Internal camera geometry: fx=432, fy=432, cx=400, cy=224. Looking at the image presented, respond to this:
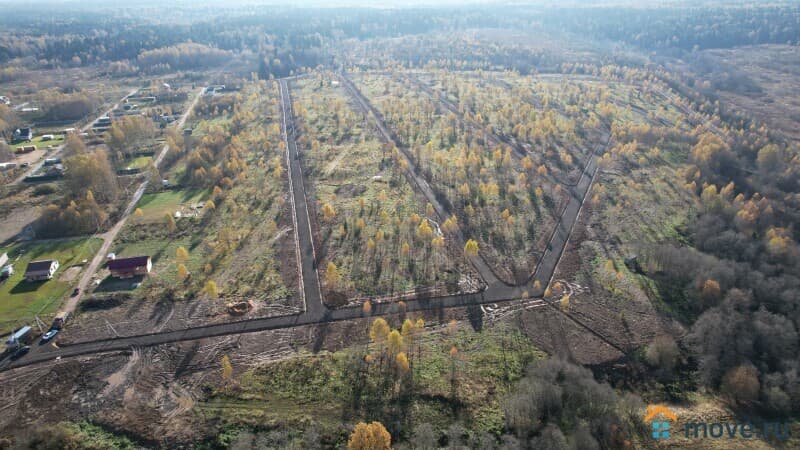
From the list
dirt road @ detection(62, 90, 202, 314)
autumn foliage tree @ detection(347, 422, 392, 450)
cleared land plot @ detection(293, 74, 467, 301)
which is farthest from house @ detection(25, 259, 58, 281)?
autumn foliage tree @ detection(347, 422, 392, 450)

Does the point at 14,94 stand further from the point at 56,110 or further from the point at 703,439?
the point at 703,439

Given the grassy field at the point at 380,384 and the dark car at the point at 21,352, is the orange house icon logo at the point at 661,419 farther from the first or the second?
the dark car at the point at 21,352

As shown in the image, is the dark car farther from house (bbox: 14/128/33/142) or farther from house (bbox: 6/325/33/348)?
house (bbox: 14/128/33/142)

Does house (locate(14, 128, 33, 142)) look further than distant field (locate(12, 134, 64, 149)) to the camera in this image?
Yes

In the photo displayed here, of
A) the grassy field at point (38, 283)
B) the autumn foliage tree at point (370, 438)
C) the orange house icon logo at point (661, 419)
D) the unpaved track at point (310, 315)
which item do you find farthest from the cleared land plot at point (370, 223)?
the grassy field at point (38, 283)

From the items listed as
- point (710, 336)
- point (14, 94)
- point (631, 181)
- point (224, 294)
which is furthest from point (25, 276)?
point (14, 94)
